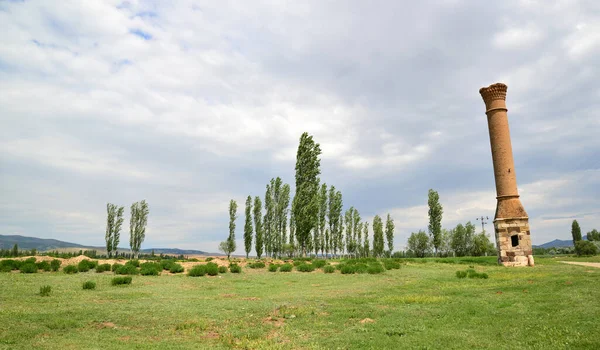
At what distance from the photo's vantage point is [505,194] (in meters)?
30.2

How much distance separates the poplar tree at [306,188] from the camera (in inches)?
1750

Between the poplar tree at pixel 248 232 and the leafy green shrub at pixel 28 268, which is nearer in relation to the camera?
the leafy green shrub at pixel 28 268

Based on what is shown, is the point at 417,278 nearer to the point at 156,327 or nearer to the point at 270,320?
the point at 270,320

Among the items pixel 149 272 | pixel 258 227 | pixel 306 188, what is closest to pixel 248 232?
pixel 258 227

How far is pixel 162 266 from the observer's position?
81.7 ft

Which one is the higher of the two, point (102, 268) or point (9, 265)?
point (9, 265)

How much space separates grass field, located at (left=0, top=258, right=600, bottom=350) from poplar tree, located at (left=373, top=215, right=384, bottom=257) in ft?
215

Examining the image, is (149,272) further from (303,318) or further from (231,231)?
(231,231)

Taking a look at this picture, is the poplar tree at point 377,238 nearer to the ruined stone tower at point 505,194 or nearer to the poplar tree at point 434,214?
the poplar tree at point 434,214

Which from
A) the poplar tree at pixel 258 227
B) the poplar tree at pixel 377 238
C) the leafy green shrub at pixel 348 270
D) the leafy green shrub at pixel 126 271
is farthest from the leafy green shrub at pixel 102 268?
the poplar tree at pixel 377 238

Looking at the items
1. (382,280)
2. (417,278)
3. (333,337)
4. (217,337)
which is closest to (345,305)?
(333,337)

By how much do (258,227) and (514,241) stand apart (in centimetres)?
4718

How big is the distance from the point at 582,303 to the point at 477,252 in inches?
2776

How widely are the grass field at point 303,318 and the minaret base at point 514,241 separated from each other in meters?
15.9
